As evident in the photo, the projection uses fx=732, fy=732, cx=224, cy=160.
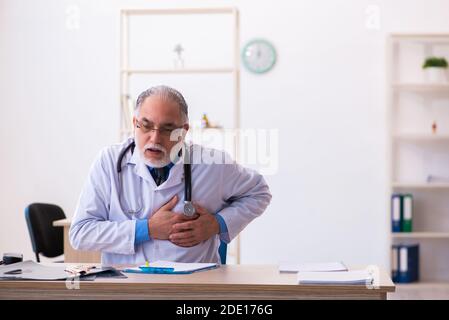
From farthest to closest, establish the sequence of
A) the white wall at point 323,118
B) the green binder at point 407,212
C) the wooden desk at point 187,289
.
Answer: the white wall at point 323,118, the green binder at point 407,212, the wooden desk at point 187,289

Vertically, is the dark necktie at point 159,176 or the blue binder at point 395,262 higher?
the dark necktie at point 159,176

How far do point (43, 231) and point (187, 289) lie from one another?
2555mm

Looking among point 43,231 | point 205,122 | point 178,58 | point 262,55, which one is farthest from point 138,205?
point 262,55

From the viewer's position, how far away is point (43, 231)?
430 centimetres

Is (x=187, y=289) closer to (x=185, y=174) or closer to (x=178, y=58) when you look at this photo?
(x=185, y=174)

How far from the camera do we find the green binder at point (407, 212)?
17.2ft

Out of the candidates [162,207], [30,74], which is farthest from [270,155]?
[162,207]

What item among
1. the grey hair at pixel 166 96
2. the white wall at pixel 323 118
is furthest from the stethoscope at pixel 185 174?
the white wall at pixel 323 118

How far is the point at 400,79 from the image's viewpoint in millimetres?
5461

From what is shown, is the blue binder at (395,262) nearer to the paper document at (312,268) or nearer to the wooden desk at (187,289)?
the paper document at (312,268)

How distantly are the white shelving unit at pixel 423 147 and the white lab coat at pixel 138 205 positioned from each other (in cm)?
316

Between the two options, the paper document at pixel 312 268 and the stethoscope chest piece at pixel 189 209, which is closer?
the paper document at pixel 312 268
